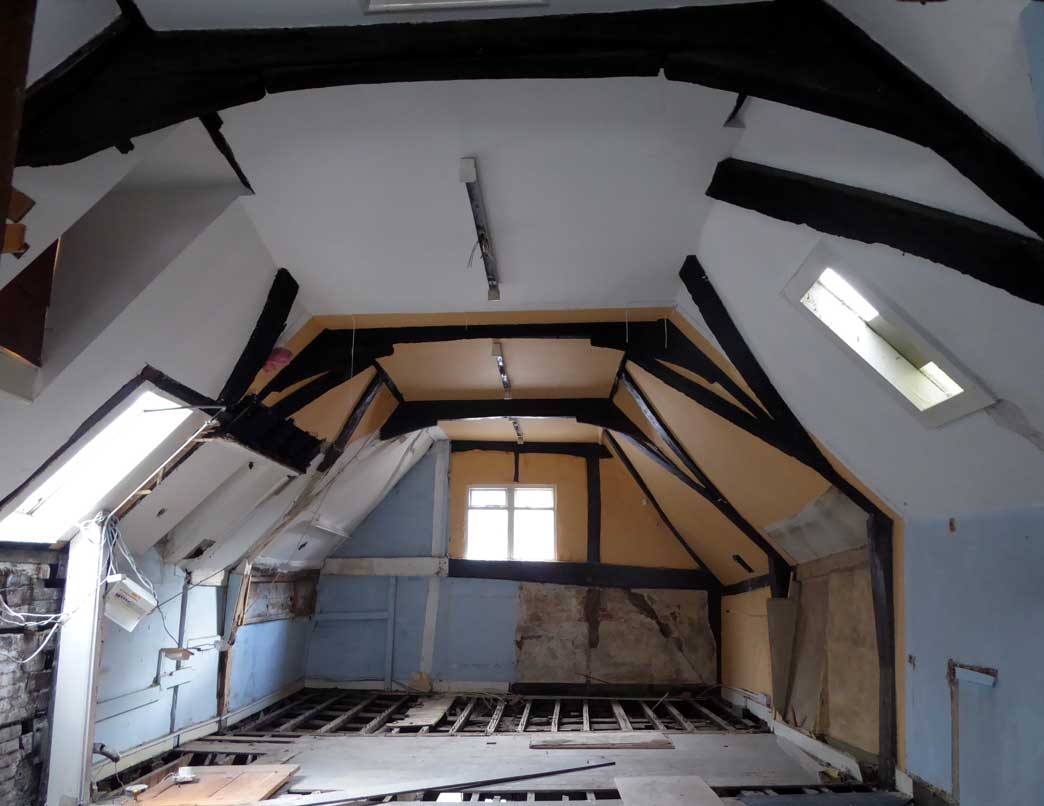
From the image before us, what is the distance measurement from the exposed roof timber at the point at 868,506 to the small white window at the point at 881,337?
2.60 ft

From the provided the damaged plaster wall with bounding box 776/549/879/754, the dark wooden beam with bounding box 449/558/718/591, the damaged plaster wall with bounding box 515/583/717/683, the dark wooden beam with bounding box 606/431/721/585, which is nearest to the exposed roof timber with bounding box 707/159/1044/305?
the damaged plaster wall with bounding box 776/549/879/754

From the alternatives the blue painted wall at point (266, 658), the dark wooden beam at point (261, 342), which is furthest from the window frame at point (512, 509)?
the dark wooden beam at point (261, 342)

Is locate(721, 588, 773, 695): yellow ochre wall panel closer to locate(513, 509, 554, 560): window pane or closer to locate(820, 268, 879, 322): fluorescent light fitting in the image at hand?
locate(513, 509, 554, 560): window pane

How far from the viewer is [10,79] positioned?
3.82ft

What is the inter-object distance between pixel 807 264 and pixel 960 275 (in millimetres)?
691

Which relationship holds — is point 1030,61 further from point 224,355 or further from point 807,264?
point 224,355

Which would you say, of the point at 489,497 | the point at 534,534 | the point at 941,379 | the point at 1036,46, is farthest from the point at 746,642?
the point at 1036,46

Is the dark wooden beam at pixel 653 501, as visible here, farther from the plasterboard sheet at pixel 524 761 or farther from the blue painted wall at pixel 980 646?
the blue painted wall at pixel 980 646

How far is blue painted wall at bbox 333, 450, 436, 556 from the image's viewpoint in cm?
940

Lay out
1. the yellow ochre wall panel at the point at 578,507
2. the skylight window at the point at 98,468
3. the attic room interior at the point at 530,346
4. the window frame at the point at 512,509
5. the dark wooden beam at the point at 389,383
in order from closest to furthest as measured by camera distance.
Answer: the attic room interior at the point at 530,346 < the skylight window at the point at 98,468 < the dark wooden beam at the point at 389,383 < the yellow ochre wall panel at the point at 578,507 < the window frame at the point at 512,509

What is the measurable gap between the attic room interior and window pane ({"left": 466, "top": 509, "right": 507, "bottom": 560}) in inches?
88.1

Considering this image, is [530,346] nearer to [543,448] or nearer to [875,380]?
[875,380]

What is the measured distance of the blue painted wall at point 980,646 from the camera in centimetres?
301

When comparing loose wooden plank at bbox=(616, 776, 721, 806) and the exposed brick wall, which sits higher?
the exposed brick wall
